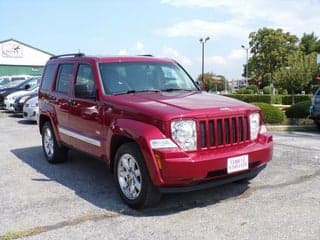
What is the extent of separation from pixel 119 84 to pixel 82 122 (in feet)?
2.89

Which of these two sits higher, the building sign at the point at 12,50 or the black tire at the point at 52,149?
the building sign at the point at 12,50

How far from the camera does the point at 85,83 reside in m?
6.31

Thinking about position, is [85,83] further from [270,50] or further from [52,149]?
[270,50]

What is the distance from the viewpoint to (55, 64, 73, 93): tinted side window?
7.05 metres

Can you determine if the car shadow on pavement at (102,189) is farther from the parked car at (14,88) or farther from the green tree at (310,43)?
the green tree at (310,43)

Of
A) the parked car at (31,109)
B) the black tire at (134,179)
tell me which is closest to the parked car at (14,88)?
the parked car at (31,109)

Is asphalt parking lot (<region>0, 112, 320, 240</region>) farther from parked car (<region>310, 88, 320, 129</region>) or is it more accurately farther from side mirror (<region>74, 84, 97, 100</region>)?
parked car (<region>310, 88, 320, 129</region>)

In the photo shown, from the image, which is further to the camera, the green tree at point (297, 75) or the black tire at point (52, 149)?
the green tree at point (297, 75)

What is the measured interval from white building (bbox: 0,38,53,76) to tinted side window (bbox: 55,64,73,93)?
156 feet

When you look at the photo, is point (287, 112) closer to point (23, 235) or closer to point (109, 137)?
point (109, 137)

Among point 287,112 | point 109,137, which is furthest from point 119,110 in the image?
point 287,112

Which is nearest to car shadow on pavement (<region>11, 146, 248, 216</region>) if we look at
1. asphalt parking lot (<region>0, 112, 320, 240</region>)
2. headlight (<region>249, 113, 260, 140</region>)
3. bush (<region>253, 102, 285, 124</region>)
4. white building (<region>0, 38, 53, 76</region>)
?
asphalt parking lot (<region>0, 112, 320, 240</region>)

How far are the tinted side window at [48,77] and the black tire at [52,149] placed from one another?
0.69 metres

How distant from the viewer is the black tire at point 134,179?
16.3 ft
